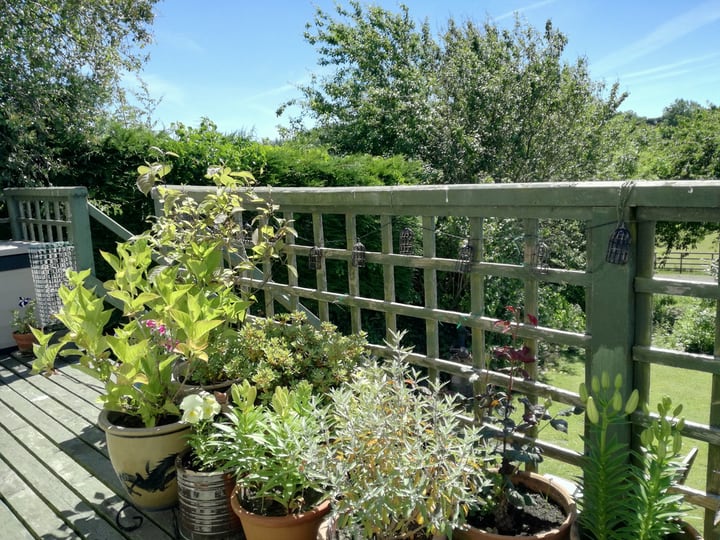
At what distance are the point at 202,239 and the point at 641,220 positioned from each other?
1972 mm

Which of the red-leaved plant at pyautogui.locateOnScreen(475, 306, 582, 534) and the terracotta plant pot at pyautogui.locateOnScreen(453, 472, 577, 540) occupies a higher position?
the red-leaved plant at pyautogui.locateOnScreen(475, 306, 582, 534)

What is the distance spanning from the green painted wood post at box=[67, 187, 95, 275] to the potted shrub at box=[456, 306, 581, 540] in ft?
11.7

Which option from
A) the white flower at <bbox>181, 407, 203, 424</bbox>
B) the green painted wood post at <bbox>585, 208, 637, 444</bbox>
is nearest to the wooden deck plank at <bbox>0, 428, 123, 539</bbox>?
the white flower at <bbox>181, 407, 203, 424</bbox>

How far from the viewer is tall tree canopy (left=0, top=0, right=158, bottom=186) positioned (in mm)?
5078

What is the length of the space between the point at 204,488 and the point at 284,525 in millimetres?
372

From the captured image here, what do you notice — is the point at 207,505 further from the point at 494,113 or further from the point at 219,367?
the point at 494,113

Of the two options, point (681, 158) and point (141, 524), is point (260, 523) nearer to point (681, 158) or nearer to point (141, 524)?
point (141, 524)

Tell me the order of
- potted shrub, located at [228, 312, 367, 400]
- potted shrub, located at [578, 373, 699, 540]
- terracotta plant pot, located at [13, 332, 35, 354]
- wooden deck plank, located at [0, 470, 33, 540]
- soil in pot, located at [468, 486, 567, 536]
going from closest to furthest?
potted shrub, located at [578, 373, 699, 540] → soil in pot, located at [468, 486, 567, 536] → wooden deck plank, located at [0, 470, 33, 540] → potted shrub, located at [228, 312, 367, 400] → terracotta plant pot, located at [13, 332, 35, 354]

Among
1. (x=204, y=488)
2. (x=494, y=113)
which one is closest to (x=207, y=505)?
(x=204, y=488)

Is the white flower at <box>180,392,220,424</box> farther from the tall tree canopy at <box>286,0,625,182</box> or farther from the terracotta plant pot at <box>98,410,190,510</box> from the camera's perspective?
the tall tree canopy at <box>286,0,625,182</box>

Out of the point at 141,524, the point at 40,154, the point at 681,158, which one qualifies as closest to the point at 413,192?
the point at 141,524

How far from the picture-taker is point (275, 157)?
18.8 feet

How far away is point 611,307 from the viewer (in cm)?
176

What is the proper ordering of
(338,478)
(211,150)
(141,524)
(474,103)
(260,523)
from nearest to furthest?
1. (338,478)
2. (260,523)
3. (141,524)
4. (211,150)
5. (474,103)
